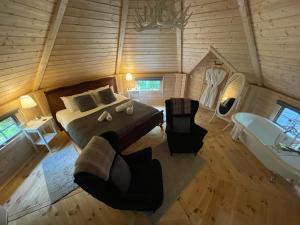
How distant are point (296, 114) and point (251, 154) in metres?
1.17

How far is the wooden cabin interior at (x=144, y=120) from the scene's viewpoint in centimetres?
190

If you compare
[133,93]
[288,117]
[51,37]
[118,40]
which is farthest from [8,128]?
[288,117]

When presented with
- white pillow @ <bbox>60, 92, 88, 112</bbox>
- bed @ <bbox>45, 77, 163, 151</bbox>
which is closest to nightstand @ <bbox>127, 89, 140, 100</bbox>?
bed @ <bbox>45, 77, 163, 151</bbox>

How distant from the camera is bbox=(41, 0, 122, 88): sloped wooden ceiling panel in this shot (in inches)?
100

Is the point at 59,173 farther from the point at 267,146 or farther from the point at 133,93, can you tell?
the point at 267,146

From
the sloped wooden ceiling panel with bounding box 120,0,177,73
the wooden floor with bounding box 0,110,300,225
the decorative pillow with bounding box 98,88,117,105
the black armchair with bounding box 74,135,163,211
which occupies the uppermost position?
the sloped wooden ceiling panel with bounding box 120,0,177,73

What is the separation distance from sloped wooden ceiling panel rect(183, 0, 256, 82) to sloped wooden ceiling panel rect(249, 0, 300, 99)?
34cm

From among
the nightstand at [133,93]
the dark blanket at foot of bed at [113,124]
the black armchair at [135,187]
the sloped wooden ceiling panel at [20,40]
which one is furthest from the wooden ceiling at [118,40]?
the black armchair at [135,187]

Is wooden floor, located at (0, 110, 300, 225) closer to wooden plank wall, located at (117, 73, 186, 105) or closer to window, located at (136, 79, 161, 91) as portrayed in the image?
wooden plank wall, located at (117, 73, 186, 105)

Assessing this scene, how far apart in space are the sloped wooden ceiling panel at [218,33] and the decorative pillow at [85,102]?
2.68 m

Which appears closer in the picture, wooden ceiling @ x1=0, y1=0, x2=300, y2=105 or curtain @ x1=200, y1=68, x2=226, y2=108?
wooden ceiling @ x1=0, y1=0, x2=300, y2=105

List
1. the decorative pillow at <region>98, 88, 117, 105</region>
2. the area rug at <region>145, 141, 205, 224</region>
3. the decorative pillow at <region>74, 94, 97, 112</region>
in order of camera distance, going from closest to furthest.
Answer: the area rug at <region>145, 141, 205, 224</region>, the decorative pillow at <region>74, 94, 97, 112</region>, the decorative pillow at <region>98, 88, 117, 105</region>

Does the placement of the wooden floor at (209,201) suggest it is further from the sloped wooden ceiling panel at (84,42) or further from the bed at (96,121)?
the sloped wooden ceiling panel at (84,42)

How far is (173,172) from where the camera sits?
8.62 feet
